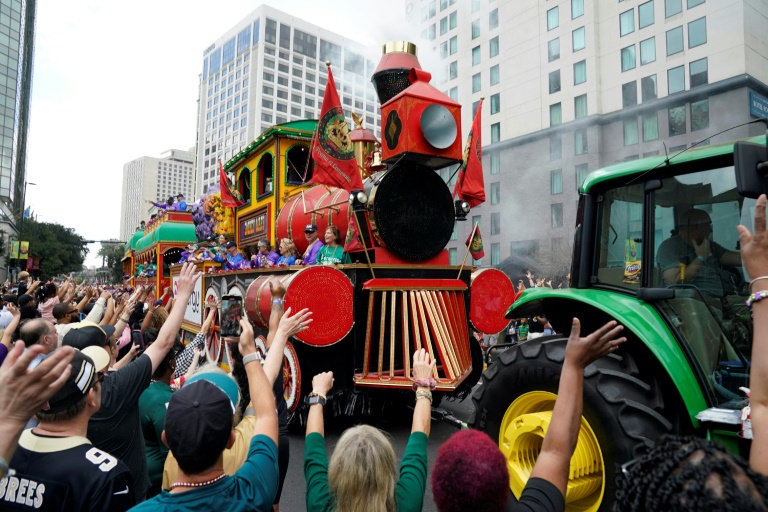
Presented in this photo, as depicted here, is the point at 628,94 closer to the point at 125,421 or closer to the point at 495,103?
the point at 495,103

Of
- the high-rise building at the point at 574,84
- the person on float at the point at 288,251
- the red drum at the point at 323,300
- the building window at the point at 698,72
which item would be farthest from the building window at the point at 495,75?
the red drum at the point at 323,300

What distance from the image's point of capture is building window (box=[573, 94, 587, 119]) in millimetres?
22708

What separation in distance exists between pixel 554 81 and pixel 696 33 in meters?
6.22

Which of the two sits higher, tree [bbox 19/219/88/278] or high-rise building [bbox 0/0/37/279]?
high-rise building [bbox 0/0/37/279]

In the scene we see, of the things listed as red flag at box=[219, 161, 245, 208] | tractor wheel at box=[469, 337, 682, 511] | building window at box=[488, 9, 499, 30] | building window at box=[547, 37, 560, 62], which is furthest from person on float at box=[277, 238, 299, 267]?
building window at box=[547, 37, 560, 62]

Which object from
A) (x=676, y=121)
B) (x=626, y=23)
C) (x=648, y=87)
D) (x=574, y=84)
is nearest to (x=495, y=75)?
(x=574, y=84)

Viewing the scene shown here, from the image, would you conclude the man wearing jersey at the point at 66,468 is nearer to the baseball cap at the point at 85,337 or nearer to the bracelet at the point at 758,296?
the baseball cap at the point at 85,337

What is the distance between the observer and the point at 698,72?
711 inches

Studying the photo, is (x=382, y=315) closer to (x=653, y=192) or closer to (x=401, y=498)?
(x=653, y=192)

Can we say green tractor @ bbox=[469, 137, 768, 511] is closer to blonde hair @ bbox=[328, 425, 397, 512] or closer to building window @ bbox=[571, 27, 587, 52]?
blonde hair @ bbox=[328, 425, 397, 512]

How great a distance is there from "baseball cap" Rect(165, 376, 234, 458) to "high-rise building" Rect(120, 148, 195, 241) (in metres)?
121

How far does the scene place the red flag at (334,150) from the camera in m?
5.46

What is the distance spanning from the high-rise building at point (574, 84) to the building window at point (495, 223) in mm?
61

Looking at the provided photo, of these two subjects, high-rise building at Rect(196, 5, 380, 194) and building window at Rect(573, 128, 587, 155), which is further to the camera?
high-rise building at Rect(196, 5, 380, 194)
